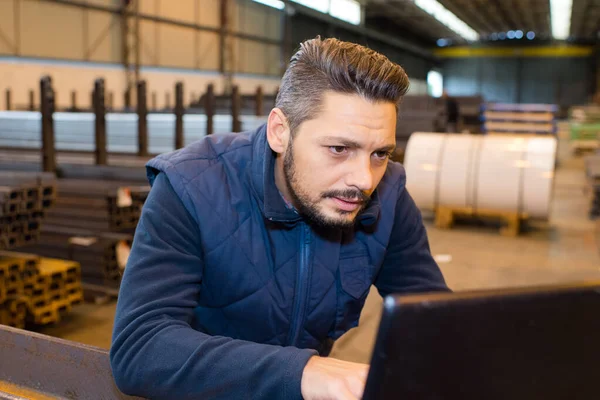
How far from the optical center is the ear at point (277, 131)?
5.31 ft

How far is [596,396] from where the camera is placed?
812mm

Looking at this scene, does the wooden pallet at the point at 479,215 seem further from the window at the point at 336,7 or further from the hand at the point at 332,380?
the window at the point at 336,7

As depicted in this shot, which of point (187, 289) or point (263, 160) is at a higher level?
point (263, 160)

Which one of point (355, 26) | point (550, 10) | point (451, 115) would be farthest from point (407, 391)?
point (550, 10)

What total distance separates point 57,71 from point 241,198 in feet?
46.4

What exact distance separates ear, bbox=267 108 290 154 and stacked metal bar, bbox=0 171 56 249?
3398mm

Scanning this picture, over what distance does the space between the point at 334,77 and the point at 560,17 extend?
2876cm

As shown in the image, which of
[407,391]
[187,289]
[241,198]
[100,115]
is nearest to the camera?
[407,391]

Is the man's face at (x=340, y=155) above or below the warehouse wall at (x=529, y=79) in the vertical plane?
below

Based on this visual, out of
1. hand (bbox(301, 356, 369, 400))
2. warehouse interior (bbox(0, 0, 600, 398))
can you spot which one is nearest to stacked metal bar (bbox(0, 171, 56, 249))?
warehouse interior (bbox(0, 0, 600, 398))

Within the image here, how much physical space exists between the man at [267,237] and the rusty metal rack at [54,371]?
0.10 meters

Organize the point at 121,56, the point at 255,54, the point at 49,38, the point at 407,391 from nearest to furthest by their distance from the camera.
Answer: the point at 407,391 → the point at 49,38 → the point at 121,56 → the point at 255,54

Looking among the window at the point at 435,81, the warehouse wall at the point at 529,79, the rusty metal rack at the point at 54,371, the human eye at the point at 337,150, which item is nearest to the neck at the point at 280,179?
the human eye at the point at 337,150

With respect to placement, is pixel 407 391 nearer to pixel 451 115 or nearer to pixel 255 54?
pixel 451 115
